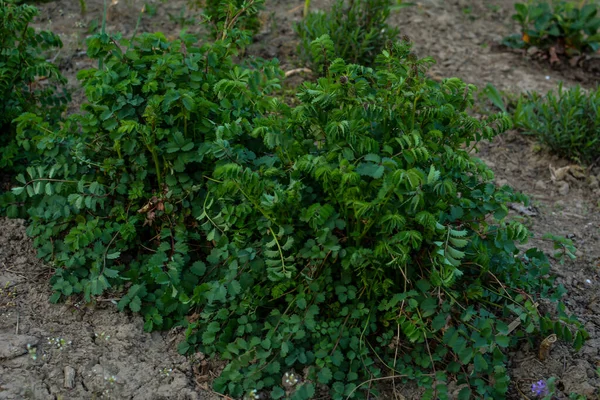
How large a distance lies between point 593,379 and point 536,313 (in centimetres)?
34

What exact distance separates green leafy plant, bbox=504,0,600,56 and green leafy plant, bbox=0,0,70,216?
3.40m

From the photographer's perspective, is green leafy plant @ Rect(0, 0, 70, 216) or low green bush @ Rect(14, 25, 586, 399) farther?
green leafy plant @ Rect(0, 0, 70, 216)

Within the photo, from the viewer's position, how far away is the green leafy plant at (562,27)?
5281 mm

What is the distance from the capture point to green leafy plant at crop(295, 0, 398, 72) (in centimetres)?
471

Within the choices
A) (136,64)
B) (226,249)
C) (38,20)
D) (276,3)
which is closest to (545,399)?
(226,249)

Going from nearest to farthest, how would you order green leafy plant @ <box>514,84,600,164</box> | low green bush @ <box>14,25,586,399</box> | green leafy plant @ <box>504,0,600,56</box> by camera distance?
low green bush @ <box>14,25,586,399</box>
green leafy plant @ <box>514,84,600,164</box>
green leafy plant @ <box>504,0,600,56</box>

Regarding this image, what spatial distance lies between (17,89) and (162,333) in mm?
1502

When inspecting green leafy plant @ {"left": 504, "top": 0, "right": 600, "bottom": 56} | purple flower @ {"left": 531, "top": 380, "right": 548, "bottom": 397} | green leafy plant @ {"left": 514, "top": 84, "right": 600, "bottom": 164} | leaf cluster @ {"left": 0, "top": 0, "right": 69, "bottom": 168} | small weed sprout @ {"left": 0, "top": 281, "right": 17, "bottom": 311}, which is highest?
leaf cluster @ {"left": 0, "top": 0, "right": 69, "bottom": 168}

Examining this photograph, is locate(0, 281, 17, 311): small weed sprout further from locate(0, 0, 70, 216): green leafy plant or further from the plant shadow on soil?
locate(0, 0, 70, 216): green leafy plant

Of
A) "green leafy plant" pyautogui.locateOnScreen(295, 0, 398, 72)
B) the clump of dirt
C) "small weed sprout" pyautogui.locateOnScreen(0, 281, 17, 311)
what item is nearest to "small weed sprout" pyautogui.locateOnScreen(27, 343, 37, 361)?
the clump of dirt

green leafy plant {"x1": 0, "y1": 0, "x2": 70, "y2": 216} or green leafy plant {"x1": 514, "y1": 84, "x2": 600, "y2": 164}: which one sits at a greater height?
green leafy plant {"x1": 0, "y1": 0, "x2": 70, "y2": 216}

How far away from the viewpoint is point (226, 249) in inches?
121

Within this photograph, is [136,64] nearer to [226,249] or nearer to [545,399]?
[226,249]

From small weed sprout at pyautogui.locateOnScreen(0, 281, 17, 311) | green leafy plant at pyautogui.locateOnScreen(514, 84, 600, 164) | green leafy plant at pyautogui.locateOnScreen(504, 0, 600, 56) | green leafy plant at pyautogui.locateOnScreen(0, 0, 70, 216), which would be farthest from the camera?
green leafy plant at pyautogui.locateOnScreen(504, 0, 600, 56)
